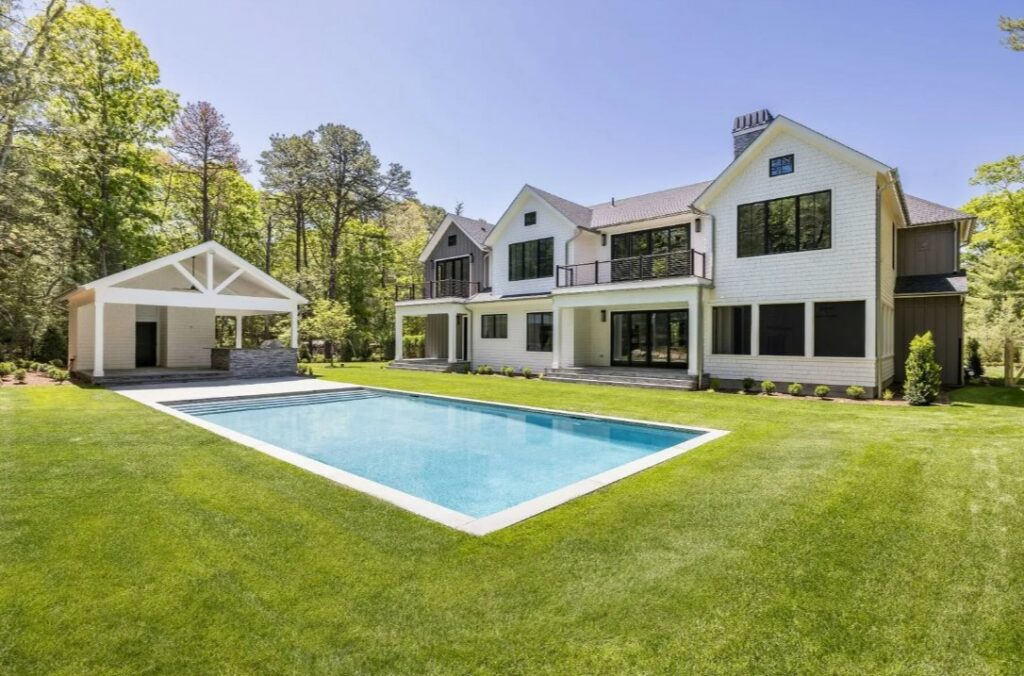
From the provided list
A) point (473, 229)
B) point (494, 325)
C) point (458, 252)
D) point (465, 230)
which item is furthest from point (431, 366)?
point (473, 229)

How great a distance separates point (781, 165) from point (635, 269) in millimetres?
5395

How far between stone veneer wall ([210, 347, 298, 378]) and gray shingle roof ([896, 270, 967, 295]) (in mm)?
20354

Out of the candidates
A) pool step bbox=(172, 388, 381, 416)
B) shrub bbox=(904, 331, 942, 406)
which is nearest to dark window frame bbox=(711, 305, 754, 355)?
shrub bbox=(904, 331, 942, 406)

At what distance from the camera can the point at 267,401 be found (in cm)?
1278

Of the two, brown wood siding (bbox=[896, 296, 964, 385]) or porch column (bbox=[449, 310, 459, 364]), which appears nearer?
brown wood siding (bbox=[896, 296, 964, 385])

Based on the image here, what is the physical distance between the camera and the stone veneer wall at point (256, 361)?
17.1 m

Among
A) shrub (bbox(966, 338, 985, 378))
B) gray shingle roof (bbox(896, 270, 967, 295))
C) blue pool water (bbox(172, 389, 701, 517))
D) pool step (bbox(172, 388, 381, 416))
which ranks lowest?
blue pool water (bbox(172, 389, 701, 517))

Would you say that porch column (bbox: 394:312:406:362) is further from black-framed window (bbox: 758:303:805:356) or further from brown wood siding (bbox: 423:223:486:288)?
black-framed window (bbox: 758:303:805:356)

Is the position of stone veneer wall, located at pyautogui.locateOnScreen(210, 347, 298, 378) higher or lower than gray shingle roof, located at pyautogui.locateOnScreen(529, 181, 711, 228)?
lower

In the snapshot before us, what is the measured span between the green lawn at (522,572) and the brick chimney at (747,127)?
45.8ft

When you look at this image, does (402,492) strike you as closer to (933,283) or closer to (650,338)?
(650,338)

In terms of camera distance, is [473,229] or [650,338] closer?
[650,338]

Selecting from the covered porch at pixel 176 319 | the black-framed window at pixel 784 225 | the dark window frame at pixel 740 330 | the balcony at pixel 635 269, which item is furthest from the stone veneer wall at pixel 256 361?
the black-framed window at pixel 784 225

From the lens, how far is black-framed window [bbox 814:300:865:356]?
1285 centimetres
